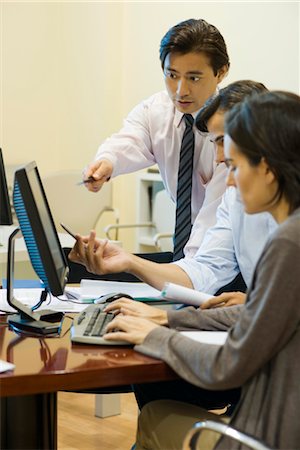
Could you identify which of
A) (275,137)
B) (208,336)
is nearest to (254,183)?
(275,137)

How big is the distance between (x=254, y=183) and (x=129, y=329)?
0.44m

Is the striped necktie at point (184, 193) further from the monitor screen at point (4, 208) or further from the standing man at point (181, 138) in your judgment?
the monitor screen at point (4, 208)

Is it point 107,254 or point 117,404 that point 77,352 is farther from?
point 117,404

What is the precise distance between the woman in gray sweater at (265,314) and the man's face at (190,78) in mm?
1112

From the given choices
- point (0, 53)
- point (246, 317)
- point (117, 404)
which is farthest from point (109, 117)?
point (246, 317)

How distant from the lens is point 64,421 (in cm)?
353

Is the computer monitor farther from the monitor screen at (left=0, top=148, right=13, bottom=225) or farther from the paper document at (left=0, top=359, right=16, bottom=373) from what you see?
the paper document at (left=0, top=359, right=16, bottom=373)

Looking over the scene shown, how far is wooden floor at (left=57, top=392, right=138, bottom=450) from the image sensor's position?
3.28 metres

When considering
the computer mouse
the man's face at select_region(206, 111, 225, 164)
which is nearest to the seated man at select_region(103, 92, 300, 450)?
the computer mouse

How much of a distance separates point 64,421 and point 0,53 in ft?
9.60

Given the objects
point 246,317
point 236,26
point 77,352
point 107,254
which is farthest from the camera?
point 236,26

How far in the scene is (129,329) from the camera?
178cm

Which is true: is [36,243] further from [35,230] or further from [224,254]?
[224,254]

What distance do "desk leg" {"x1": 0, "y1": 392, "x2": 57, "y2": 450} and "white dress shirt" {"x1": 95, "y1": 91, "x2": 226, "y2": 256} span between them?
130 cm
